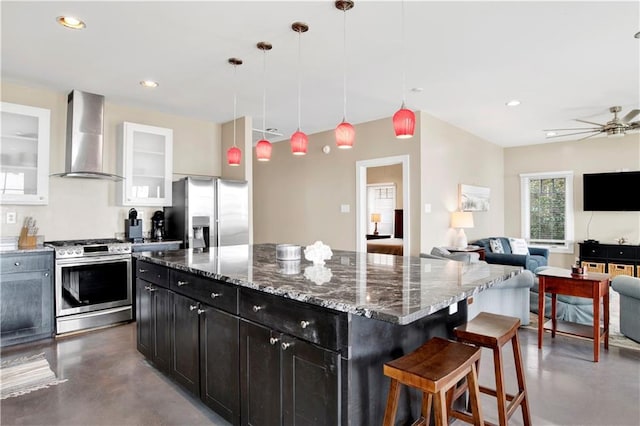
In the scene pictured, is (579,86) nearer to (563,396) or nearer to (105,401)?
(563,396)

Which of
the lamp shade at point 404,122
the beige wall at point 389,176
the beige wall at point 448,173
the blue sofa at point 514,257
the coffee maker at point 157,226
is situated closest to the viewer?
the lamp shade at point 404,122

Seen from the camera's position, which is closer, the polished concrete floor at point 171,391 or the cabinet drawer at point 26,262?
the polished concrete floor at point 171,391

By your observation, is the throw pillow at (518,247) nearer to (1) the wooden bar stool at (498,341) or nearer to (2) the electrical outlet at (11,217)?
(1) the wooden bar stool at (498,341)

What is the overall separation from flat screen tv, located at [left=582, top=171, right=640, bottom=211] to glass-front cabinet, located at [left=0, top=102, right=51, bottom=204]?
28.0 feet

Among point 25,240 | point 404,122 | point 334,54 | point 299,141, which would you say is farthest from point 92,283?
point 404,122

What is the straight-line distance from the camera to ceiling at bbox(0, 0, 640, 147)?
8.56ft

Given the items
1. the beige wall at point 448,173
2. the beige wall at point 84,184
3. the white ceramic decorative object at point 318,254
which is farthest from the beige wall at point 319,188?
the white ceramic decorative object at point 318,254

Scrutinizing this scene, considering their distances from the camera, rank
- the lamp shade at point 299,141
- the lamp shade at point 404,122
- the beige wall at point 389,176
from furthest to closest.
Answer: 1. the beige wall at point 389,176
2. the lamp shade at point 299,141
3. the lamp shade at point 404,122

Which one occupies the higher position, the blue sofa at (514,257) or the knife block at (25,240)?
the knife block at (25,240)

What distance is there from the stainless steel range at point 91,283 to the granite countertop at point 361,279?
4.77 ft

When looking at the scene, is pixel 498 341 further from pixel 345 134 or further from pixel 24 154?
pixel 24 154

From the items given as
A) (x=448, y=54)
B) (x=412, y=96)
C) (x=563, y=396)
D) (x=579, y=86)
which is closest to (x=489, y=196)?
(x=579, y=86)

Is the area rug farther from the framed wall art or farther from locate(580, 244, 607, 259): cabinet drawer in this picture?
locate(580, 244, 607, 259): cabinet drawer

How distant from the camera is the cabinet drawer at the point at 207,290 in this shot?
2.01 metres
